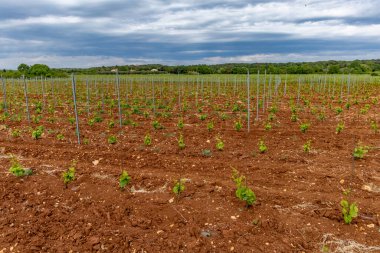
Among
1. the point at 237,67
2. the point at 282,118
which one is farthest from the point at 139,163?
the point at 237,67

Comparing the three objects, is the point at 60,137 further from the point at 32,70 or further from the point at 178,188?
the point at 32,70

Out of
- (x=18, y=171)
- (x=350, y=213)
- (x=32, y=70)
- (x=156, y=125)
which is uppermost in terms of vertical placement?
(x=32, y=70)

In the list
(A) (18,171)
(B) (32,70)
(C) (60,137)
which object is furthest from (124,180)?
(B) (32,70)

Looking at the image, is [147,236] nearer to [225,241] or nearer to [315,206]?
[225,241]

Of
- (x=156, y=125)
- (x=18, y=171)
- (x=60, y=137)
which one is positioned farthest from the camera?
(x=156, y=125)

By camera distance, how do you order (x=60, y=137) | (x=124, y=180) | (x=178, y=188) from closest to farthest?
(x=178, y=188), (x=124, y=180), (x=60, y=137)

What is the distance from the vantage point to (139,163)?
21.0ft

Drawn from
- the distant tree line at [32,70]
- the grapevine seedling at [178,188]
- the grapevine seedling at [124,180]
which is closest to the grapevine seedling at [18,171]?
the grapevine seedling at [124,180]

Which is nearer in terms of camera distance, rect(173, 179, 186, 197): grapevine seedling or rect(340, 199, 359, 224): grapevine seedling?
rect(340, 199, 359, 224): grapevine seedling

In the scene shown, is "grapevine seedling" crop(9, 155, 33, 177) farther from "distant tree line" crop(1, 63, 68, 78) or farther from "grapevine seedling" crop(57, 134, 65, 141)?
"distant tree line" crop(1, 63, 68, 78)

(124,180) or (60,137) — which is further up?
(60,137)

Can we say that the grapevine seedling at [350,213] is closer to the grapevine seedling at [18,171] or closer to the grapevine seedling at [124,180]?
the grapevine seedling at [124,180]

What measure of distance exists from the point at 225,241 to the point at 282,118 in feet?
28.3

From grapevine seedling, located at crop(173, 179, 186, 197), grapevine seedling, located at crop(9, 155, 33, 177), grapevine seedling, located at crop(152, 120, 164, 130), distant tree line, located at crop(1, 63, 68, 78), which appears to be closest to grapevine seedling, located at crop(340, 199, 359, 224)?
grapevine seedling, located at crop(173, 179, 186, 197)
